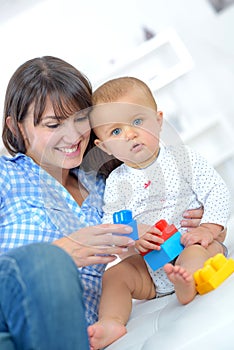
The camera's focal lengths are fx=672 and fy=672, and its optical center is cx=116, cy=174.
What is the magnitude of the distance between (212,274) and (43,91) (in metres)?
0.56

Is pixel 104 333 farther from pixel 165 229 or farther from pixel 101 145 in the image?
pixel 101 145

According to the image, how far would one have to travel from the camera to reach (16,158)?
1.48 m

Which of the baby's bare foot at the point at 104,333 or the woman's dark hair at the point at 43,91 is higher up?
the woman's dark hair at the point at 43,91

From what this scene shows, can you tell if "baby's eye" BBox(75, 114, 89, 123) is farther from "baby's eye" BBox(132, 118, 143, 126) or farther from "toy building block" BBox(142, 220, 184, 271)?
"toy building block" BBox(142, 220, 184, 271)

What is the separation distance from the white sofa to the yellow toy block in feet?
0.06

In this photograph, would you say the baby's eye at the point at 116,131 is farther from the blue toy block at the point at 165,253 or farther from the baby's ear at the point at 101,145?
the blue toy block at the point at 165,253

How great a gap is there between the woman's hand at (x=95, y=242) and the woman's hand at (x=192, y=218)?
0.15m

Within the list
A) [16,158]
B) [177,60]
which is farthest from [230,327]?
[177,60]

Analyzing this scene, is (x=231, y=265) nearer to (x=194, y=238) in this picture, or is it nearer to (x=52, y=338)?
(x=194, y=238)

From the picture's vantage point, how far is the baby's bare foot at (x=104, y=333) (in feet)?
3.81

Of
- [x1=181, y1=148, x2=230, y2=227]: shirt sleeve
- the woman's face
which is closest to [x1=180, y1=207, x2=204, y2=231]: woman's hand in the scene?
[x1=181, y1=148, x2=230, y2=227]: shirt sleeve

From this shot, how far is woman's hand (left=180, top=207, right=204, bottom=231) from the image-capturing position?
1.40m

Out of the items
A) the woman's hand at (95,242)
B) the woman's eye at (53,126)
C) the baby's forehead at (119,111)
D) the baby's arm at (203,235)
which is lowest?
the baby's arm at (203,235)

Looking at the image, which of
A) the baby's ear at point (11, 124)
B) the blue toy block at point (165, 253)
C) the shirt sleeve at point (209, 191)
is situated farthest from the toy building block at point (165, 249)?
the baby's ear at point (11, 124)
